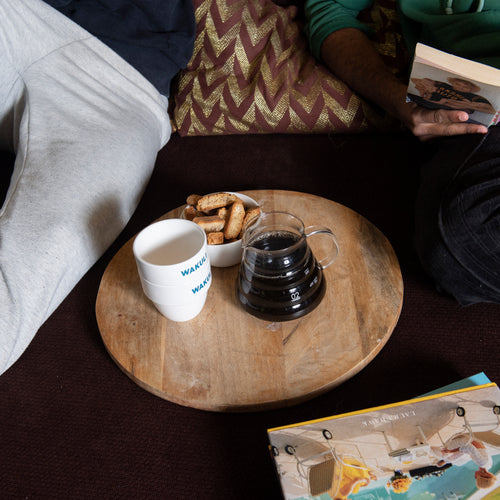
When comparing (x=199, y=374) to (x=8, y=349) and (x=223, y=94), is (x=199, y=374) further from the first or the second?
(x=223, y=94)

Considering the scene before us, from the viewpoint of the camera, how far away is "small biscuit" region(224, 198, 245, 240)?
81 cm

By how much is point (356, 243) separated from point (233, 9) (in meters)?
0.78

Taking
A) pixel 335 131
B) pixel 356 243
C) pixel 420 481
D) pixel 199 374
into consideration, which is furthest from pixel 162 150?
pixel 420 481

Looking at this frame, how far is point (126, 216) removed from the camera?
1.09m

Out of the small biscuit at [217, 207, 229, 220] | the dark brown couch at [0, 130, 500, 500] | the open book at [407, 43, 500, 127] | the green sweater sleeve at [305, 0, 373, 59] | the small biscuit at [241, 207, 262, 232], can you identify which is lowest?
the dark brown couch at [0, 130, 500, 500]

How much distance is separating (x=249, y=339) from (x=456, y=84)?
53 cm

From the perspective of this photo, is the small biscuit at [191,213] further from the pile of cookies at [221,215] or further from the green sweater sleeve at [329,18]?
the green sweater sleeve at [329,18]

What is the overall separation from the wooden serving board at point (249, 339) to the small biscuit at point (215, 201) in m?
0.11

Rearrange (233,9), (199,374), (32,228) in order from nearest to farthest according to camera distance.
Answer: (199,374) → (32,228) → (233,9)

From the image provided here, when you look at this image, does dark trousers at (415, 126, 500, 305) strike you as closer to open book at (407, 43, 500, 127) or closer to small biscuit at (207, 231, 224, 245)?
open book at (407, 43, 500, 127)

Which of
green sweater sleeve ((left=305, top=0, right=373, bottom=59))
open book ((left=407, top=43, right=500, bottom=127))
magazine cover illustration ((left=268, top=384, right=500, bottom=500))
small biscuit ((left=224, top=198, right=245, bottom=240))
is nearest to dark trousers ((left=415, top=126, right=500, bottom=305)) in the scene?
open book ((left=407, top=43, right=500, bottom=127))

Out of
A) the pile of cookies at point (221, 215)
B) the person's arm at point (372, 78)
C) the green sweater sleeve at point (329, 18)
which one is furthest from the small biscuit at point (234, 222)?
the green sweater sleeve at point (329, 18)

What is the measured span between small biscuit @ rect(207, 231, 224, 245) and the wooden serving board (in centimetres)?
6

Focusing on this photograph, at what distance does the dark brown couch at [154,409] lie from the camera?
0.75m
